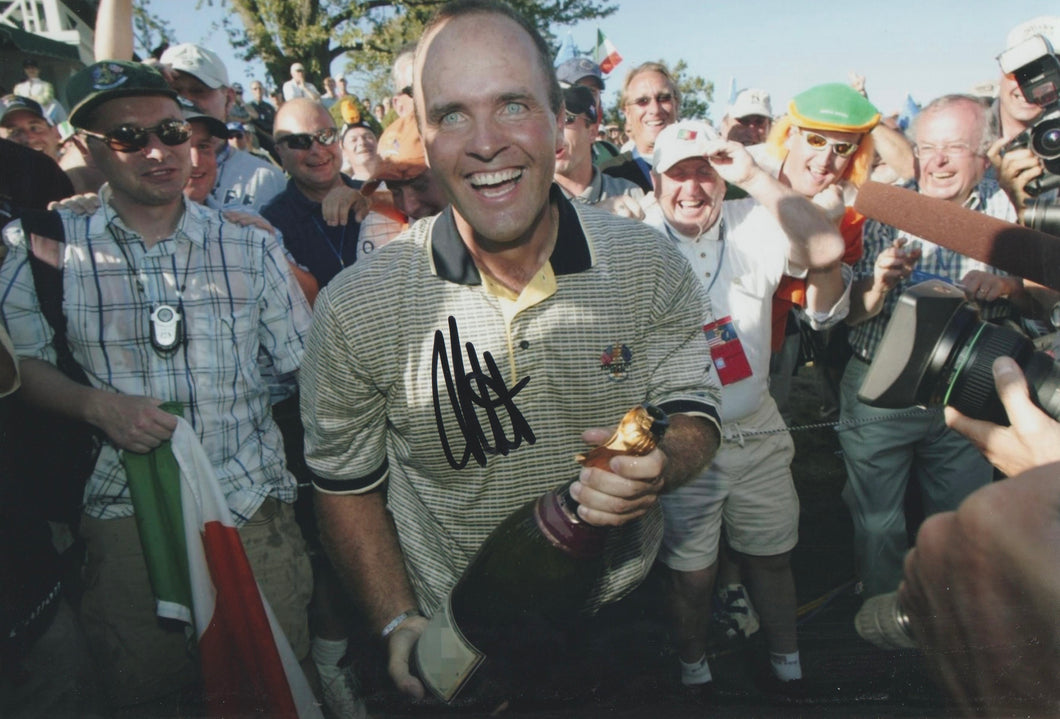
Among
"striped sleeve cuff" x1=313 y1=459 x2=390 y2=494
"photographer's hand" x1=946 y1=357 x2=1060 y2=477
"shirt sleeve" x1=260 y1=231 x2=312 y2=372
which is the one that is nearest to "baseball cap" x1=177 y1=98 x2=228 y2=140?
"shirt sleeve" x1=260 y1=231 x2=312 y2=372

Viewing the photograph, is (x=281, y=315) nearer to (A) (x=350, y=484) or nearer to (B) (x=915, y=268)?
(A) (x=350, y=484)

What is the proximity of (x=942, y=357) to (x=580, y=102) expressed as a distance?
282 centimetres

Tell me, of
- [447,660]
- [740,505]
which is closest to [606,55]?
[740,505]

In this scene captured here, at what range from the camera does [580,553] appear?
1447mm

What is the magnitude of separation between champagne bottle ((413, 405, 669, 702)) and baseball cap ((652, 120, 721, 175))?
6.19ft

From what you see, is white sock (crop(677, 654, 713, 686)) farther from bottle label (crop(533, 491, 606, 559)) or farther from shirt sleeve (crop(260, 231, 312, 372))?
shirt sleeve (crop(260, 231, 312, 372))

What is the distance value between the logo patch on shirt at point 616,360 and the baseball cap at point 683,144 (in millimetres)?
1538

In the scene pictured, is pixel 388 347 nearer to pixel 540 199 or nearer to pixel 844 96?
pixel 540 199

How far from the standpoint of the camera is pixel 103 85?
240cm

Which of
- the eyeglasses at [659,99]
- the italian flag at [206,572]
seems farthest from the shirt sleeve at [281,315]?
the eyeglasses at [659,99]

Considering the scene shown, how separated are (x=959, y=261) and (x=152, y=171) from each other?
3.48 metres

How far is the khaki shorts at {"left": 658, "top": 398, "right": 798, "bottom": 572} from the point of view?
2957 millimetres

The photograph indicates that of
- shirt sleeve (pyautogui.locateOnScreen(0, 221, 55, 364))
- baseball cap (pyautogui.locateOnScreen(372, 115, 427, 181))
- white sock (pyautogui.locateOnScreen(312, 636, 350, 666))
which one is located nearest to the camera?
shirt sleeve (pyautogui.locateOnScreen(0, 221, 55, 364))

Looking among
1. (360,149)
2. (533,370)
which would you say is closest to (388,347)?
(533,370)
